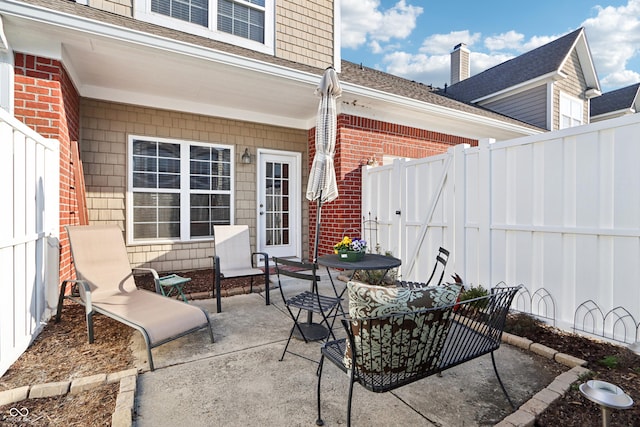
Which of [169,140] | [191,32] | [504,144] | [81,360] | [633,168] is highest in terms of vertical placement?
[191,32]

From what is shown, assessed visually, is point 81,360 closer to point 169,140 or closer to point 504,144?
point 169,140

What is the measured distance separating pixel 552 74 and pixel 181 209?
11.4 meters

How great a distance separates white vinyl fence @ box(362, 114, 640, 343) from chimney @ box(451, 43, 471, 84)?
1169cm

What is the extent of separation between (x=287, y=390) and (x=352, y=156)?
4.65 metres

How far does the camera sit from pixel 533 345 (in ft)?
9.11

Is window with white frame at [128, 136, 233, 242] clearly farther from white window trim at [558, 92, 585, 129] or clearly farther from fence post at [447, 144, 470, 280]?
white window trim at [558, 92, 585, 129]

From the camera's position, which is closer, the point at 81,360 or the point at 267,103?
the point at 81,360

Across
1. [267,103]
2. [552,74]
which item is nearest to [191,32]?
[267,103]

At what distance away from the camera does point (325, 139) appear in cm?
379

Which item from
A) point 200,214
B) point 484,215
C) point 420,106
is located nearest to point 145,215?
point 200,214

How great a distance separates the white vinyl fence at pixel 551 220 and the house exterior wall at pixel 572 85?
854 centimetres

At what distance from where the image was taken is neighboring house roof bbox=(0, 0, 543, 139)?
3.62 meters

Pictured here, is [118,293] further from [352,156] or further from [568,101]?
[568,101]

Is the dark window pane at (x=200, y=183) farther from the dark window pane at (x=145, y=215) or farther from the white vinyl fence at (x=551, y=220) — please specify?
the white vinyl fence at (x=551, y=220)
